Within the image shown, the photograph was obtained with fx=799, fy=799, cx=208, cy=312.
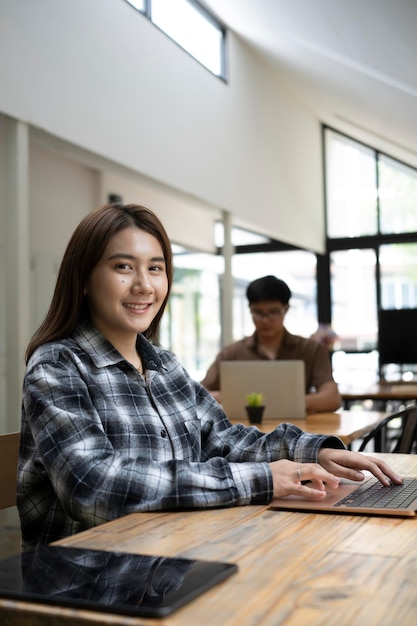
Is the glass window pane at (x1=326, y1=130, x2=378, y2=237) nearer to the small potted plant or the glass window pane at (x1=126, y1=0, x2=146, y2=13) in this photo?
the glass window pane at (x1=126, y1=0, x2=146, y2=13)

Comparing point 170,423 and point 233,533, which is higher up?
point 170,423

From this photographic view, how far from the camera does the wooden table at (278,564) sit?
87 cm

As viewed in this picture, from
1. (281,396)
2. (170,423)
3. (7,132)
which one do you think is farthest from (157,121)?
(170,423)

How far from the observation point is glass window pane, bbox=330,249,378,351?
11148 mm

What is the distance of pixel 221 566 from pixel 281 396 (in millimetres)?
2419

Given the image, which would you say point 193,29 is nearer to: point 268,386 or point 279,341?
point 279,341

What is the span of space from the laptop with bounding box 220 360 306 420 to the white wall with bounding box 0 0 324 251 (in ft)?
6.62

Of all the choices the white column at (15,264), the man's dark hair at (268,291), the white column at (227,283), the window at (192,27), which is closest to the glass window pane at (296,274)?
the white column at (227,283)

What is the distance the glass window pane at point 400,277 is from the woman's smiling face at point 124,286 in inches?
377

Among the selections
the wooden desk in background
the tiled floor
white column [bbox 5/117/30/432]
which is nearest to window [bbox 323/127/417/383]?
the wooden desk in background

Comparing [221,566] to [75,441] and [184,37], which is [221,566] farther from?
[184,37]

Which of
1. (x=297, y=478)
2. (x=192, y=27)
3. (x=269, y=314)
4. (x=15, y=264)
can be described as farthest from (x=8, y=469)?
(x=192, y=27)

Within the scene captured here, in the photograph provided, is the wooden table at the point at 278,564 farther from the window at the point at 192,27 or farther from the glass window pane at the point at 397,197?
the glass window pane at the point at 397,197

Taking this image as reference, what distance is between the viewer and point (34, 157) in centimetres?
661
